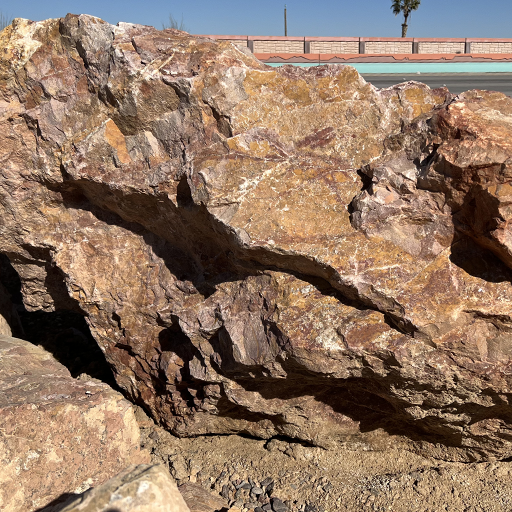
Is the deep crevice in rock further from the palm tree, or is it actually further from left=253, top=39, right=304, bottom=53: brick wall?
the palm tree

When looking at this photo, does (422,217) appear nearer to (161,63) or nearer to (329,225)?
(329,225)

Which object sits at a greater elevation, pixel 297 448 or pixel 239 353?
pixel 239 353

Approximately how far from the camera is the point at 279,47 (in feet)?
45.3

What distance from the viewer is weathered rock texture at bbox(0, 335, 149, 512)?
2617 mm

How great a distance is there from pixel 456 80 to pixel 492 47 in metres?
3.91

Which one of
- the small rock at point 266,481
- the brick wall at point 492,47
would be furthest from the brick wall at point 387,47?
the small rock at point 266,481

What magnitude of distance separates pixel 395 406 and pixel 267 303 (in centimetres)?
107

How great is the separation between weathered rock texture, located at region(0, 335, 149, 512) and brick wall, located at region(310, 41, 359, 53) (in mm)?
12753

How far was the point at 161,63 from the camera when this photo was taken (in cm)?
294

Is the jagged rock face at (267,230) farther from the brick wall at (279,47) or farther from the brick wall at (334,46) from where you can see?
the brick wall at (334,46)

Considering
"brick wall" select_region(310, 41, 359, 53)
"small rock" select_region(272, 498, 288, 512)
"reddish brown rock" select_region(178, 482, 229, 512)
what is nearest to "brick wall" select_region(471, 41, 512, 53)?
"brick wall" select_region(310, 41, 359, 53)

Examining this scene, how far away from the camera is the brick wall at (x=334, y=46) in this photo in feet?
45.3

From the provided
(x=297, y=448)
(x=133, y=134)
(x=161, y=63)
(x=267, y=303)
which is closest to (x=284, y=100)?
(x=161, y=63)

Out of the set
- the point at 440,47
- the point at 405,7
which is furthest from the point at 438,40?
the point at 405,7
